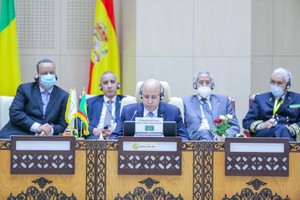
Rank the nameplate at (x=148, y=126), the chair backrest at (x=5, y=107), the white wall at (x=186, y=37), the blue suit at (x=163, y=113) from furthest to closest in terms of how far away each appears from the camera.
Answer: the white wall at (x=186, y=37) → the chair backrest at (x=5, y=107) → the blue suit at (x=163, y=113) → the nameplate at (x=148, y=126)

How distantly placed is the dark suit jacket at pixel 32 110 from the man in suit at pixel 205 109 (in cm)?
138

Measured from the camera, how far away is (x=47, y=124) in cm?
818

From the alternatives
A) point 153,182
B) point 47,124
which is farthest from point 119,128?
point 153,182

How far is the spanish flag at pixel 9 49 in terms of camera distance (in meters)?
10.5

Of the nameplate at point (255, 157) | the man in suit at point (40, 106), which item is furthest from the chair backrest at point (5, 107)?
the nameplate at point (255, 157)

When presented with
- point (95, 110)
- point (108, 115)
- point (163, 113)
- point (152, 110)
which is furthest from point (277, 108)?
point (95, 110)

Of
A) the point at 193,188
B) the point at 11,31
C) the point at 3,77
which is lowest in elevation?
the point at 193,188

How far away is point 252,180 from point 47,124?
262 centimetres

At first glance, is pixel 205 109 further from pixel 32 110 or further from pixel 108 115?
pixel 32 110

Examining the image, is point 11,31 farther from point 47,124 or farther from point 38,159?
point 38,159

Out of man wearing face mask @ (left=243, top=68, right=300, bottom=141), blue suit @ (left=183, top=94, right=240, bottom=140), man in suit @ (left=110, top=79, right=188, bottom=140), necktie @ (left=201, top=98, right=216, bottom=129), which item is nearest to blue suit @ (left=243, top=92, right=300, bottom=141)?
man wearing face mask @ (left=243, top=68, right=300, bottom=141)

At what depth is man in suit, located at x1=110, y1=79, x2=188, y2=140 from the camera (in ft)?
24.7

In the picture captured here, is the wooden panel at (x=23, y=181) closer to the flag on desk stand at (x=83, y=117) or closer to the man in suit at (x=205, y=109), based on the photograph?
the flag on desk stand at (x=83, y=117)

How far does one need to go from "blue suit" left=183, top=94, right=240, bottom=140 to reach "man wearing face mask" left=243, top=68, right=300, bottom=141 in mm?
177
